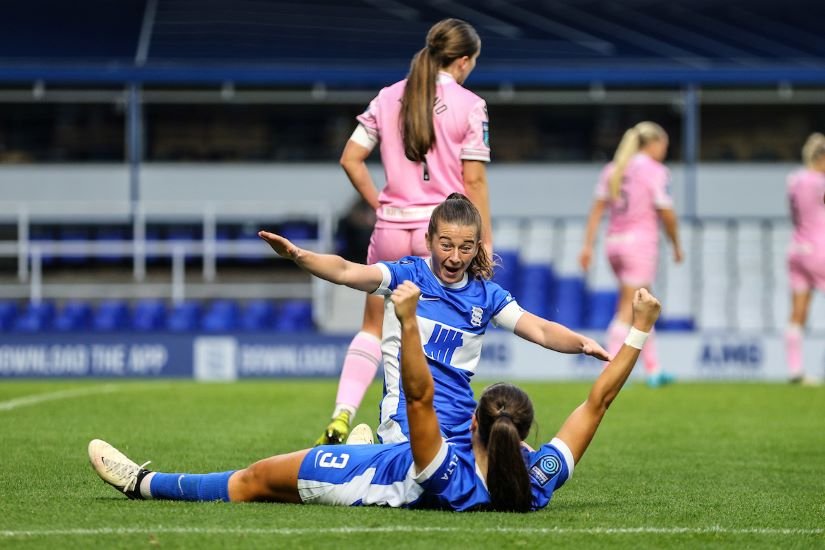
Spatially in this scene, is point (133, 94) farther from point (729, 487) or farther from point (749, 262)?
point (729, 487)

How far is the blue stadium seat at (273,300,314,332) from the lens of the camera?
761 inches

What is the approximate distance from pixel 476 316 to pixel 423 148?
5.72ft

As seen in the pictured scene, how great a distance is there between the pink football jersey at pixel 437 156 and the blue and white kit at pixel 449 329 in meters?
1.54

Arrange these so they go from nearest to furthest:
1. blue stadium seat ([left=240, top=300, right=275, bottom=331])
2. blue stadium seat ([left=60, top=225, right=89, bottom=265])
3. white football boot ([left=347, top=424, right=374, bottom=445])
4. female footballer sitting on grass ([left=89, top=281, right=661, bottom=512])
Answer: female footballer sitting on grass ([left=89, top=281, right=661, bottom=512]) < white football boot ([left=347, top=424, right=374, bottom=445]) < blue stadium seat ([left=240, top=300, right=275, bottom=331]) < blue stadium seat ([left=60, top=225, right=89, bottom=265])

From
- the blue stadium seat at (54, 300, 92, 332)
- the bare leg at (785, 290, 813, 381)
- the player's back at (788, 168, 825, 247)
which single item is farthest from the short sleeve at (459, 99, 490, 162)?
the blue stadium seat at (54, 300, 92, 332)

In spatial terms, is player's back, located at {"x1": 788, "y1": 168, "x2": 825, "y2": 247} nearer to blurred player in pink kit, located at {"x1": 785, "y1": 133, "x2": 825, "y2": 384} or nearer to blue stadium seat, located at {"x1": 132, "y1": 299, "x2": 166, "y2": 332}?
blurred player in pink kit, located at {"x1": 785, "y1": 133, "x2": 825, "y2": 384}

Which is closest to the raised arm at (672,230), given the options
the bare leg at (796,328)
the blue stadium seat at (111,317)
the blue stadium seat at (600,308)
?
the bare leg at (796,328)

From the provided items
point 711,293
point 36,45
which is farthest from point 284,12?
point 711,293

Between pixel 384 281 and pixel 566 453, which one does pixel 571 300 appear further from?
pixel 566 453

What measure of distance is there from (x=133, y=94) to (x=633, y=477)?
50.4ft

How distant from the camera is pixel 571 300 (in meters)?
20.6

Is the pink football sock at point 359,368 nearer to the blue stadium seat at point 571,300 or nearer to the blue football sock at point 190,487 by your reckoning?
the blue football sock at point 190,487

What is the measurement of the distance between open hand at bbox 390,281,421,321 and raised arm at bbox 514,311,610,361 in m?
0.82

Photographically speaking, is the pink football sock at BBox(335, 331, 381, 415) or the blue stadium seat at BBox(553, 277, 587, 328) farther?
the blue stadium seat at BBox(553, 277, 587, 328)
